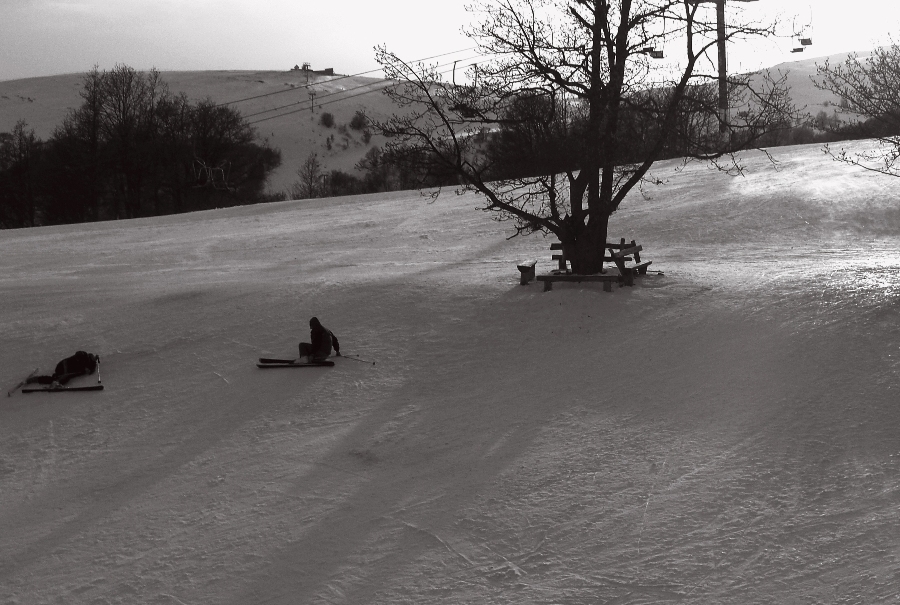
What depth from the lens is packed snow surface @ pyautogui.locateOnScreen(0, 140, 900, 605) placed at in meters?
5.27

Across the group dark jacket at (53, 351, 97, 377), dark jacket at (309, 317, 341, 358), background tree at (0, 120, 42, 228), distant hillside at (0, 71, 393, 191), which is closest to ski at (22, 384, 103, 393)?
dark jacket at (53, 351, 97, 377)

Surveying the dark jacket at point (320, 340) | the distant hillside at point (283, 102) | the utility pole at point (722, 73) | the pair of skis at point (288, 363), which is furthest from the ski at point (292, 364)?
the distant hillside at point (283, 102)

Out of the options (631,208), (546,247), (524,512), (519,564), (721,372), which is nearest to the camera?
(519,564)

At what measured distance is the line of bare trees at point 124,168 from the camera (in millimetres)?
44656

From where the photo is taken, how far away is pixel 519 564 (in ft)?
17.5

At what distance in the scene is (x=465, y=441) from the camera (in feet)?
23.1

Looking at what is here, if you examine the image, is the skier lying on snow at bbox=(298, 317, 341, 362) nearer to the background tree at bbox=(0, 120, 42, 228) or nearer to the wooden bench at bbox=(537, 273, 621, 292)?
the wooden bench at bbox=(537, 273, 621, 292)

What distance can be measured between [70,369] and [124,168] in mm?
39275

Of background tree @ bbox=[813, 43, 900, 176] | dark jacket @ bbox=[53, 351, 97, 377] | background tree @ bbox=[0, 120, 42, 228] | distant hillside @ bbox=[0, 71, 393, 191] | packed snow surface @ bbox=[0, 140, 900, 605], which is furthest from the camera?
distant hillside @ bbox=[0, 71, 393, 191]

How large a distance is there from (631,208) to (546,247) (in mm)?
4080

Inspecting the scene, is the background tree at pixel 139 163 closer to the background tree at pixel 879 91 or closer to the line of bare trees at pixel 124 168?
the line of bare trees at pixel 124 168

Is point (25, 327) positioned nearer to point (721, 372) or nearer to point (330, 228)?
point (721, 372)

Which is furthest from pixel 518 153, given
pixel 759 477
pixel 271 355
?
pixel 759 477

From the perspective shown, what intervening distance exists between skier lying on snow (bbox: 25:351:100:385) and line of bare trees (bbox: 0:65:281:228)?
3472 cm
